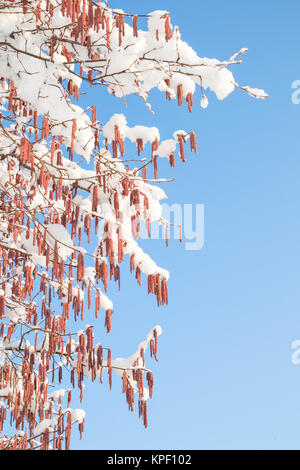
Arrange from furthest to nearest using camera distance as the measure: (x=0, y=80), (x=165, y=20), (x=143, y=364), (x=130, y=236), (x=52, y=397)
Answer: (x=52, y=397) → (x=0, y=80) → (x=143, y=364) → (x=130, y=236) → (x=165, y=20)

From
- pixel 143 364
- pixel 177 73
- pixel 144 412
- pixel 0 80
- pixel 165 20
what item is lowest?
pixel 144 412

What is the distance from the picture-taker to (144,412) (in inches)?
197

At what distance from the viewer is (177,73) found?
461 centimetres

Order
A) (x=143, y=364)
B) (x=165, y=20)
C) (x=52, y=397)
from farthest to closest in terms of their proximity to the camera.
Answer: (x=52, y=397) < (x=143, y=364) < (x=165, y=20)

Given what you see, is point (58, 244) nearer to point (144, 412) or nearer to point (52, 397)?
point (144, 412)

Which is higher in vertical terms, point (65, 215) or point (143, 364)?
point (65, 215)

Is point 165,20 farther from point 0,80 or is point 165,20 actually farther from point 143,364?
point 143,364

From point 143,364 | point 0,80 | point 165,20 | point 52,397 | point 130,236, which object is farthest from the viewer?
point 52,397
